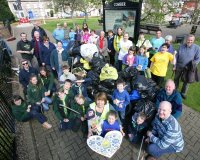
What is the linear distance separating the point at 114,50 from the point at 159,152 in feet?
15.0

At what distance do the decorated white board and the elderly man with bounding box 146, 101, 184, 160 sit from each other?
67 cm

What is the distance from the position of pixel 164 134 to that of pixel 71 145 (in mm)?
2170

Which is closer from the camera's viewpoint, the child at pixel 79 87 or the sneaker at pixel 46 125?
the child at pixel 79 87

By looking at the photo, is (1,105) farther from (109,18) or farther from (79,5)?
(79,5)

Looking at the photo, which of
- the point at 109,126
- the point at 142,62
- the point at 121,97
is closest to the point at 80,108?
the point at 109,126

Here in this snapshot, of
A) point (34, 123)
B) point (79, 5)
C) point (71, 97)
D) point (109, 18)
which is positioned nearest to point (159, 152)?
point (71, 97)

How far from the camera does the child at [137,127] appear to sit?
347 cm

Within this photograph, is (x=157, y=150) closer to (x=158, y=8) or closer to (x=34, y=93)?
(x=34, y=93)

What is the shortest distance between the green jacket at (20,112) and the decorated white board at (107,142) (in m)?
2.18

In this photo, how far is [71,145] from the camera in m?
3.96

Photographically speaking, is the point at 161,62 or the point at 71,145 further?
the point at 161,62

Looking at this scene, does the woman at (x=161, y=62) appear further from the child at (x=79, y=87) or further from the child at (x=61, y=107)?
the child at (x=61, y=107)

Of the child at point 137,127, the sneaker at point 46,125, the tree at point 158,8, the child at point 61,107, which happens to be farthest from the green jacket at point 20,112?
the tree at point 158,8

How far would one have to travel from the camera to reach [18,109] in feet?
14.2
